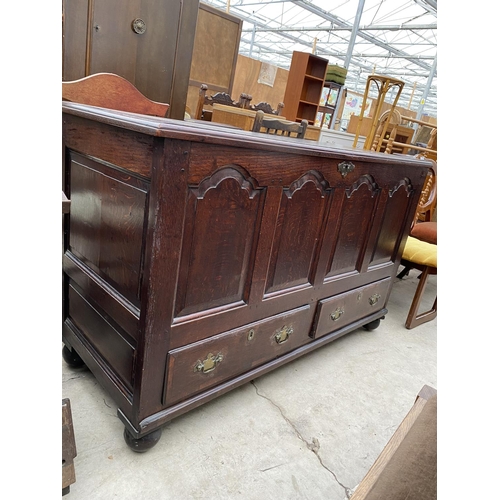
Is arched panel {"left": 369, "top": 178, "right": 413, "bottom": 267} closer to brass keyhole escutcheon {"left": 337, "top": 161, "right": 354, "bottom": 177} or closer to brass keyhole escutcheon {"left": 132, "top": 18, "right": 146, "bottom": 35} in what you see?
brass keyhole escutcheon {"left": 337, "top": 161, "right": 354, "bottom": 177}

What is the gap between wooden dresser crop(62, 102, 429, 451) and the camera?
0.99 metres

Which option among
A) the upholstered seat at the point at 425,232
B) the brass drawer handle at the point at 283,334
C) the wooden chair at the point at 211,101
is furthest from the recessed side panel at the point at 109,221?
the upholstered seat at the point at 425,232

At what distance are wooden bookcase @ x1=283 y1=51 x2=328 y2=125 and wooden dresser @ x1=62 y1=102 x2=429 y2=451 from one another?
5866mm

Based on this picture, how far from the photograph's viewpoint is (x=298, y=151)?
121 centimetres

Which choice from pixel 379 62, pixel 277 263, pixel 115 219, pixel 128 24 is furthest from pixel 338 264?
pixel 379 62

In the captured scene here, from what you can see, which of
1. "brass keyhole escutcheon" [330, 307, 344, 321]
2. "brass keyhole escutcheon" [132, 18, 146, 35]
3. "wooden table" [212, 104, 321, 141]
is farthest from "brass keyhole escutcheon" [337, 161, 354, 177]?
"wooden table" [212, 104, 321, 141]

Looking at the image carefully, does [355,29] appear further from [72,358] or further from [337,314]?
[72,358]

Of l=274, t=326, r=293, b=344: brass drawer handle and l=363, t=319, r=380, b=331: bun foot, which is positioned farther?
l=363, t=319, r=380, b=331: bun foot

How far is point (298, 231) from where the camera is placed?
1393 millimetres

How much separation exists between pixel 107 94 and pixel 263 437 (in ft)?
4.89

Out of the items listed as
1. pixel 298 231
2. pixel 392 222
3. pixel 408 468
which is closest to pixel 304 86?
pixel 392 222

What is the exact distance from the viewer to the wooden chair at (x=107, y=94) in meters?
1.43

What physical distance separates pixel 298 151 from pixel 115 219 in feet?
2.00

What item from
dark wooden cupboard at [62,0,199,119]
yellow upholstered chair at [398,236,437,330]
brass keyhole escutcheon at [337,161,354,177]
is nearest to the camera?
brass keyhole escutcheon at [337,161,354,177]
